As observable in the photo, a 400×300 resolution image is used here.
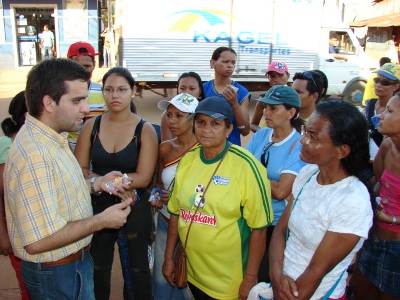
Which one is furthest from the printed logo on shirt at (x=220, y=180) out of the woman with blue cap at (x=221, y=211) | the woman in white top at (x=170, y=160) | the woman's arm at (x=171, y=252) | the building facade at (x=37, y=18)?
the building facade at (x=37, y=18)

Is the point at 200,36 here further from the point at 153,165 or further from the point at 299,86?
the point at 153,165

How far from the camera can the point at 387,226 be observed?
8.03 ft

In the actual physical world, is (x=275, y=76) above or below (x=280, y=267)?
above

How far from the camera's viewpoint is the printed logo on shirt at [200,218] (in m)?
2.20

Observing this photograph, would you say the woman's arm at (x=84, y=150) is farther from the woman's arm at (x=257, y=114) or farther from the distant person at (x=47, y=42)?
the distant person at (x=47, y=42)

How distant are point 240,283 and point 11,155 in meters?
1.47

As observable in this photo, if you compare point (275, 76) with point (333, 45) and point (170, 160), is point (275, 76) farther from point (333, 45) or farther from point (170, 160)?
point (333, 45)

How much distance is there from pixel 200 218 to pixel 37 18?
1876cm

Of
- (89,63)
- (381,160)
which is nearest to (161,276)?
(381,160)

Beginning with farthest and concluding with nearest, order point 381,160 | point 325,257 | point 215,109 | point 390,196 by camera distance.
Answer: point 381,160 → point 390,196 → point 215,109 → point 325,257

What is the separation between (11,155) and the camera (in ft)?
6.23

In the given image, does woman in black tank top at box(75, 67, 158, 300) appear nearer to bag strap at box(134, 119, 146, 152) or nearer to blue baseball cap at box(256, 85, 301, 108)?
bag strap at box(134, 119, 146, 152)

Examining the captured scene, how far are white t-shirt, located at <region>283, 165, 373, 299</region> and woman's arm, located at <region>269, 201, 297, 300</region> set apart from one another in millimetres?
41

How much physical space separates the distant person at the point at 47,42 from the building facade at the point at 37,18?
232mm
